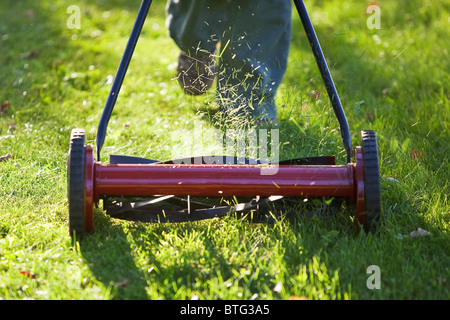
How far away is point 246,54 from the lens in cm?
296

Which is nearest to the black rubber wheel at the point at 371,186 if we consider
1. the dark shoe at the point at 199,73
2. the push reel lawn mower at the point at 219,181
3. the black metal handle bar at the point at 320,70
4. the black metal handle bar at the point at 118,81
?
the push reel lawn mower at the point at 219,181

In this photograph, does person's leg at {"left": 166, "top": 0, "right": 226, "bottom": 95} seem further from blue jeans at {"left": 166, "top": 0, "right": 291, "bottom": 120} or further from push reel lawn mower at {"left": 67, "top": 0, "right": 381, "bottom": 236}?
push reel lawn mower at {"left": 67, "top": 0, "right": 381, "bottom": 236}

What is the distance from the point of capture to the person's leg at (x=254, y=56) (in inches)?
114

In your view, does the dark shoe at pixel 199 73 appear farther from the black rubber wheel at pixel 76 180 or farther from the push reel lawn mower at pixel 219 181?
the black rubber wheel at pixel 76 180

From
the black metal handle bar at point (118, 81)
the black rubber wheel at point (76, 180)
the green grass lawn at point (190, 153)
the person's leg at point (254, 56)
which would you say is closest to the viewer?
the green grass lawn at point (190, 153)

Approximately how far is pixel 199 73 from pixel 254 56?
1.03 feet

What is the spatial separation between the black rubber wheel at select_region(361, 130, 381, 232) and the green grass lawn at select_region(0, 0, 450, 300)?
0.21 feet

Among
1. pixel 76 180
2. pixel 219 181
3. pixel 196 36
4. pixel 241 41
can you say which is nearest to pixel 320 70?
pixel 241 41

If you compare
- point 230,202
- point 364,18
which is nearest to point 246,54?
point 230,202

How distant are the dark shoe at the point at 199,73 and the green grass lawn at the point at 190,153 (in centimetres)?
8

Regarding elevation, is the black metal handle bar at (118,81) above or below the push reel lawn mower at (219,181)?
above

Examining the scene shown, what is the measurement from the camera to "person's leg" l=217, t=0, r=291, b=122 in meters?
2.89

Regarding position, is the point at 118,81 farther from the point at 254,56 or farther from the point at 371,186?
the point at 371,186
